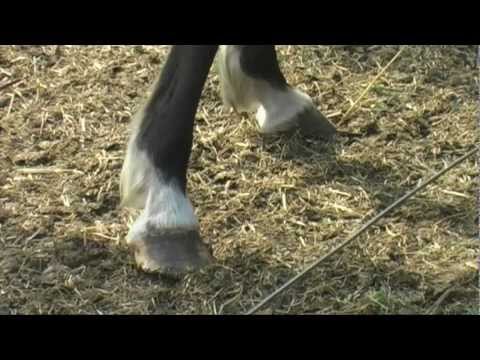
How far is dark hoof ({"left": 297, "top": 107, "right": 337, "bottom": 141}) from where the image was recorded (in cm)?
352

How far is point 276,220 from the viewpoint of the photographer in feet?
10.1

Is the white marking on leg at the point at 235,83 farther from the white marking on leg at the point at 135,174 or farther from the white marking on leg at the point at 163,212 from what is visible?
the white marking on leg at the point at 163,212

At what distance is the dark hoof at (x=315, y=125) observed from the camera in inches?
139

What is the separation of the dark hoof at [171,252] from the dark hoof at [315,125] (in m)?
0.79

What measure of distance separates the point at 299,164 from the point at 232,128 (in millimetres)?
328

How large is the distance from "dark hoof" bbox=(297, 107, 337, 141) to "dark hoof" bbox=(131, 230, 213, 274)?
0.79 metres

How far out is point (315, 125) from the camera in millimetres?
3539

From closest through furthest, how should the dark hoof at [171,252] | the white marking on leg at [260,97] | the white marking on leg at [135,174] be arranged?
the dark hoof at [171,252] → the white marking on leg at [135,174] → the white marking on leg at [260,97]

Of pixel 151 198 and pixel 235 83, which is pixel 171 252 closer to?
pixel 151 198

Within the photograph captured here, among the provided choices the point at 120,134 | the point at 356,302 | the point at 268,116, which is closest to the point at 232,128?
the point at 268,116

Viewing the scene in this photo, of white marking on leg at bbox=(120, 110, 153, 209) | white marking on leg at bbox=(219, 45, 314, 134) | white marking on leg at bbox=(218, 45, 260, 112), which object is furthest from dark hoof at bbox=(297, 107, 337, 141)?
white marking on leg at bbox=(120, 110, 153, 209)

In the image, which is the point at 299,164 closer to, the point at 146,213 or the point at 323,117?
the point at 323,117

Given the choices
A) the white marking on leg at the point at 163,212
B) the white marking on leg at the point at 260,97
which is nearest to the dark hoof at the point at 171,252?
the white marking on leg at the point at 163,212

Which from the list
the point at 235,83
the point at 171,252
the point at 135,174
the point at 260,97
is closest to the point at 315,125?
the point at 260,97
